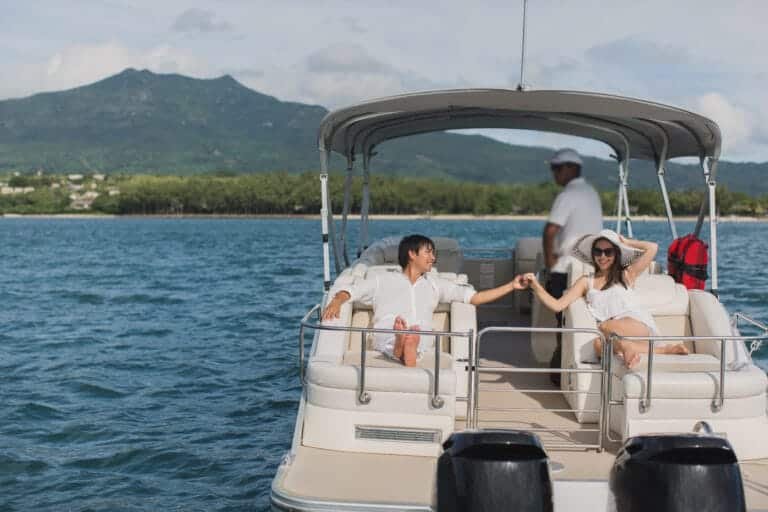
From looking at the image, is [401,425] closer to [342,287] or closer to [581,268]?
[342,287]

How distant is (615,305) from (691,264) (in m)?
2.02

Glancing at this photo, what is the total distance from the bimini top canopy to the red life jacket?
2.61ft

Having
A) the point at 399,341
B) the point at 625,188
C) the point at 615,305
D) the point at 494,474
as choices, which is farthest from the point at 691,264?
the point at 494,474

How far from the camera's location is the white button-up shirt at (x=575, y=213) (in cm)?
730

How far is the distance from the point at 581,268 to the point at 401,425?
6.65 feet

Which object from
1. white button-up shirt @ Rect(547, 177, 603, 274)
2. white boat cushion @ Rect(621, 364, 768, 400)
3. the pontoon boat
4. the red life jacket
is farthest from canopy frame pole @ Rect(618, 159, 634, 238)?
white boat cushion @ Rect(621, 364, 768, 400)

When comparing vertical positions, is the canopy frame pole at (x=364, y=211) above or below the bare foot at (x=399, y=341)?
above

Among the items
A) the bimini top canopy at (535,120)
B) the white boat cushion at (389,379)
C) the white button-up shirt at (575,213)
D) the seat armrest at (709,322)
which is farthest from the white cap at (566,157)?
the white boat cushion at (389,379)

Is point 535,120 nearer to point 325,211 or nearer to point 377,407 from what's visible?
point 325,211

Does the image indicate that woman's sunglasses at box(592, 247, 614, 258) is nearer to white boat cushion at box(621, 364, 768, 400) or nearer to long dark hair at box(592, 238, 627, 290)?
long dark hair at box(592, 238, 627, 290)

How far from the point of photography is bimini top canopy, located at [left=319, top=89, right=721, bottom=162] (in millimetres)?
7125

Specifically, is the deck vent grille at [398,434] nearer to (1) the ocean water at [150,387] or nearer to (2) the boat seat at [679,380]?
(2) the boat seat at [679,380]

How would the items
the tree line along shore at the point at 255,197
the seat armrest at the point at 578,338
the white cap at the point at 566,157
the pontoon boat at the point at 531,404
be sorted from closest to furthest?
1. the pontoon boat at the point at 531,404
2. the seat armrest at the point at 578,338
3. the white cap at the point at 566,157
4. the tree line along shore at the point at 255,197

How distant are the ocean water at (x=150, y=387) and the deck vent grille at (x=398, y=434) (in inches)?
106
